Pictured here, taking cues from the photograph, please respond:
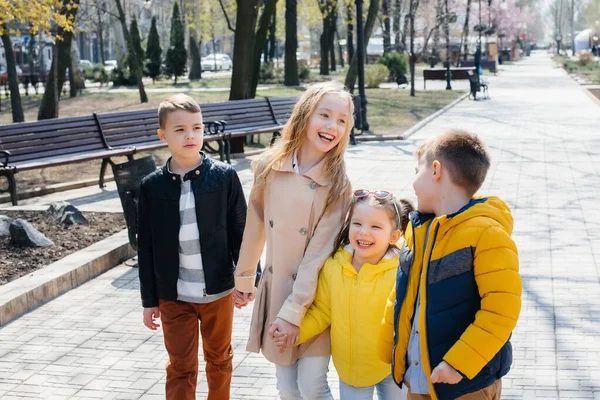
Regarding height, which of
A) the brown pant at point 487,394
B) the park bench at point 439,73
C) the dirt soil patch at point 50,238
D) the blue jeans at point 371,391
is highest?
the brown pant at point 487,394

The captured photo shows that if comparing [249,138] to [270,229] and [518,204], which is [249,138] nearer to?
[518,204]

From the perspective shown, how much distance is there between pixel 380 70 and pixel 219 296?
3549cm

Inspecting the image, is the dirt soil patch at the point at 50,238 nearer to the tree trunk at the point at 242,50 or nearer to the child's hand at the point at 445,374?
the child's hand at the point at 445,374

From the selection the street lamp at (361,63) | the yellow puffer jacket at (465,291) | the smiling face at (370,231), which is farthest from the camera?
the street lamp at (361,63)

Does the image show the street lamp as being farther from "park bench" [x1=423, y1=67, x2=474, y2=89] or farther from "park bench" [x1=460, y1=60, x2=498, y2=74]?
"park bench" [x1=460, y1=60, x2=498, y2=74]

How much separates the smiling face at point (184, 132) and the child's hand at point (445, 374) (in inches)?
62.0

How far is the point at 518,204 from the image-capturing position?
10.1 meters

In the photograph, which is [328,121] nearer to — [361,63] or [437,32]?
[361,63]

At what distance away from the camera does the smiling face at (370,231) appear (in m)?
3.34

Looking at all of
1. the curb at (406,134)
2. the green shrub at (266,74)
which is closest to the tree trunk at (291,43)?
the green shrub at (266,74)

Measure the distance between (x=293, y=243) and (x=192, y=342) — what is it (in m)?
0.81

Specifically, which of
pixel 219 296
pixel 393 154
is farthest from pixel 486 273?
pixel 393 154

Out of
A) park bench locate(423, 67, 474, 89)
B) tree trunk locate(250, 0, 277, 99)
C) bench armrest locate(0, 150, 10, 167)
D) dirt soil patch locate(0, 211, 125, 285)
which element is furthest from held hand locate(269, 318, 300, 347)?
park bench locate(423, 67, 474, 89)

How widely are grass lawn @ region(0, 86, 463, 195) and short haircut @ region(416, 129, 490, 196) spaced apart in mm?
10067
